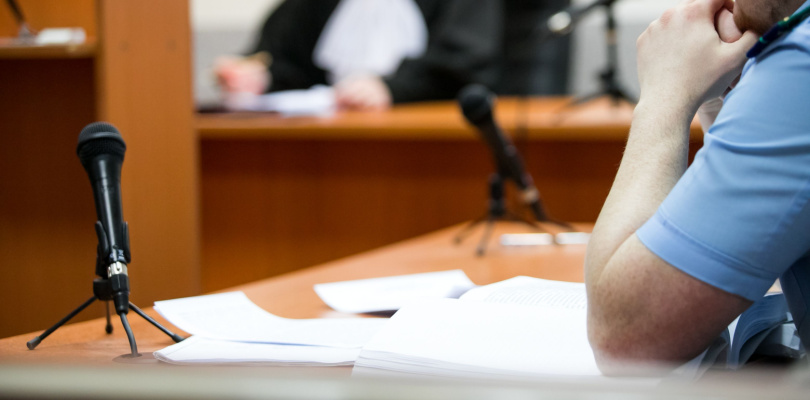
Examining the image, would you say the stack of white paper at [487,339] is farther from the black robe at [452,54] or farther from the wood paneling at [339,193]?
the black robe at [452,54]

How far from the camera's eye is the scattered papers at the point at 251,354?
0.64 meters

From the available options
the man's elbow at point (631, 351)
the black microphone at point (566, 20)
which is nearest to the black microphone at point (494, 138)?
the black microphone at point (566, 20)

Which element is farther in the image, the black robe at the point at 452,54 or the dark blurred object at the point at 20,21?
the black robe at the point at 452,54

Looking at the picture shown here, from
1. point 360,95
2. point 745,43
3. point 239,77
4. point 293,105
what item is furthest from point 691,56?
point 239,77

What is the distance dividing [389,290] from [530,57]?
2518 millimetres

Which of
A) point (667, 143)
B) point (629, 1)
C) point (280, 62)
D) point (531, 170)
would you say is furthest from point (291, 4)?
point (667, 143)

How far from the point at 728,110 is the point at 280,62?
3.08 metres

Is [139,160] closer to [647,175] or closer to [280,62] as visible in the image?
[647,175]

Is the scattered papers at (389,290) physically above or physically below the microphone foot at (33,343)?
below

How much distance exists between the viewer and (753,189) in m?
0.49

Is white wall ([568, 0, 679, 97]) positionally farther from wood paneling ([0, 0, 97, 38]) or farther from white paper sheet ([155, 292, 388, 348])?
white paper sheet ([155, 292, 388, 348])

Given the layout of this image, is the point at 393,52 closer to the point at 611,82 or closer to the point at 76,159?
the point at 611,82

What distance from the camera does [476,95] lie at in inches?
50.2

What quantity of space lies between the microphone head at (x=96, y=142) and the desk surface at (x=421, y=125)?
1.24 meters
